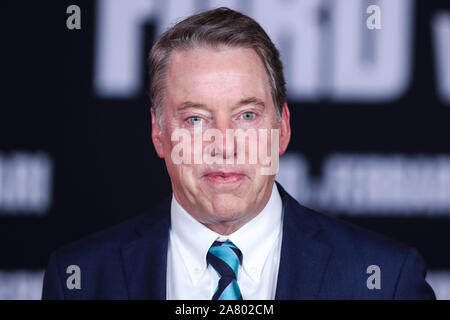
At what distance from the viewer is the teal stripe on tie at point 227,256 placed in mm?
2309

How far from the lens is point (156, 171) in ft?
9.89

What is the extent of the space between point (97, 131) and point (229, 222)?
3.21 feet

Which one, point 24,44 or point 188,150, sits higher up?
point 24,44

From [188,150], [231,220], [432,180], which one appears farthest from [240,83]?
[432,180]

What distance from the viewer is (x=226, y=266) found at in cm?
231

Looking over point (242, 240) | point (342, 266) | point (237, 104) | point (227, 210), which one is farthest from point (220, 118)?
point (342, 266)

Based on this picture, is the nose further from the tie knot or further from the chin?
the tie knot

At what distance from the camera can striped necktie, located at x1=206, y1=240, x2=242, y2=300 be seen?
7.53ft

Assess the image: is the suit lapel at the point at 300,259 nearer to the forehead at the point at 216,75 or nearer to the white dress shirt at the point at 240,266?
the white dress shirt at the point at 240,266

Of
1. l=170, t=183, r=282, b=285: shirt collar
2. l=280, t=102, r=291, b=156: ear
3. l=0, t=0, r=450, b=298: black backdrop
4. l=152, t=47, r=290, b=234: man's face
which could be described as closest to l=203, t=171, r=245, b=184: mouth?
l=152, t=47, r=290, b=234: man's face

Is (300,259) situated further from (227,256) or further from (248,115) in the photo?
(248,115)
